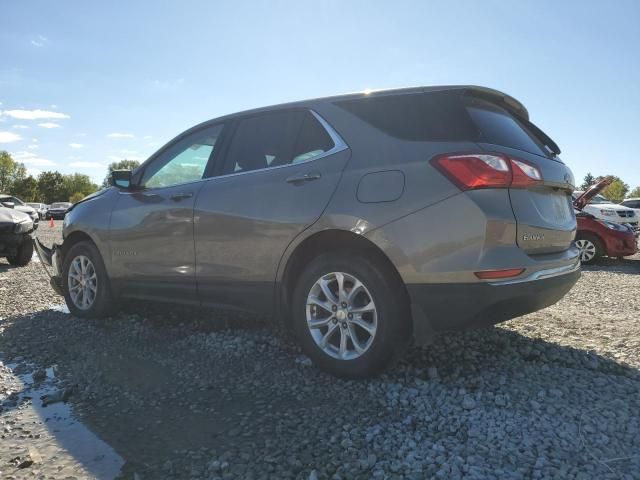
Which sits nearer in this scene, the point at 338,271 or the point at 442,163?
the point at 442,163

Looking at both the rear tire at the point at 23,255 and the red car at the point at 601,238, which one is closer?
the rear tire at the point at 23,255

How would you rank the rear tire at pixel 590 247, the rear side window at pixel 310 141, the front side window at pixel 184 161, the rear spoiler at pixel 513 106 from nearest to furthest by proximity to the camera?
the rear spoiler at pixel 513 106 → the rear side window at pixel 310 141 → the front side window at pixel 184 161 → the rear tire at pixel 590 247

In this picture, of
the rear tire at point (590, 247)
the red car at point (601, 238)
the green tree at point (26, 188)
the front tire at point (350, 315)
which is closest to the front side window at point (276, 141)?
the front tire at point (350, 315)

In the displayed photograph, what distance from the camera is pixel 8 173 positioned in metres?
101

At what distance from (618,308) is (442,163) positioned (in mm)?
3897

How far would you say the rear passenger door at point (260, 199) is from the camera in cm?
337

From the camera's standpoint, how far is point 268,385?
127 inches

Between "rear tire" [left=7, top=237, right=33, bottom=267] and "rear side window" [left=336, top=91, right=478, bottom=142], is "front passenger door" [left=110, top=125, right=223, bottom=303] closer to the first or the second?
"rear side window" [left=336, top=91, right=478, bottom=142]

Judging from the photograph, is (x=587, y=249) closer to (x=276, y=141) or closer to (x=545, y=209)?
(x=545, y=209)

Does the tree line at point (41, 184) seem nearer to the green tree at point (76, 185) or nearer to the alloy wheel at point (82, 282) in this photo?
the green tree at point (76, 185)

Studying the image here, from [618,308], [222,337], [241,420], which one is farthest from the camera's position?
[618,308]

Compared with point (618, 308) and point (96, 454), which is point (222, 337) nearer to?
point (96, 454)

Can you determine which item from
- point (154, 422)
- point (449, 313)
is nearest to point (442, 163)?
point (449, 313)

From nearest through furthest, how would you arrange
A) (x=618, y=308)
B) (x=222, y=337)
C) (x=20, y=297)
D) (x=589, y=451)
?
(x=589, y=451) → (x=222, y=337) → (x=618, y=308) → (x=20, y=297)
